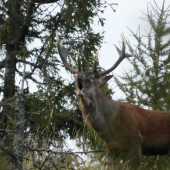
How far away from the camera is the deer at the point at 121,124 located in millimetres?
5523

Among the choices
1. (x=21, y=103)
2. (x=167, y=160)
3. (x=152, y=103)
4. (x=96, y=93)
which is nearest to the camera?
(x=21, y=103)

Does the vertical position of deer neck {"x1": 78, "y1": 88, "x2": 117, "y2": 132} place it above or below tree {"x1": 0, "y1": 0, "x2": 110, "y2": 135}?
below

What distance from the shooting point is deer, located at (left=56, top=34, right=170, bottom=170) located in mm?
5523

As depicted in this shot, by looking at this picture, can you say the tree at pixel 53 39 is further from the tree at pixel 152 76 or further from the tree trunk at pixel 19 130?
the tree trunk at pixel 19 130

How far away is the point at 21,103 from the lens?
116 inches

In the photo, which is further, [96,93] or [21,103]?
[96,93]

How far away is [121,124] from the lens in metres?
5.65

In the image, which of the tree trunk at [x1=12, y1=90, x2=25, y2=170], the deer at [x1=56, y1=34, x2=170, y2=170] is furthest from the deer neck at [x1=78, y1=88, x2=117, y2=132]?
the tree trunk at [x1=12, y1=90, x2=25, y2=170]

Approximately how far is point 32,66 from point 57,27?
1.66 metres

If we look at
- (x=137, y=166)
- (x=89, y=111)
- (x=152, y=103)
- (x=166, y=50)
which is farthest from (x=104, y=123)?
(x=166, y=50)

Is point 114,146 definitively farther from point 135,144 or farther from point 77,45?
point 77,45

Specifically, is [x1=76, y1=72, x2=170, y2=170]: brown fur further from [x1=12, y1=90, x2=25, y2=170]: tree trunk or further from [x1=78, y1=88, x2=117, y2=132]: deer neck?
[x1=12, y1=90, x2=25, y2=170]: tree trunk

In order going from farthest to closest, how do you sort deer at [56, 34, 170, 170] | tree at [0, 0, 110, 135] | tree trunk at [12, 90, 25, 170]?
tree at [0, 0, 110, 135] → deer at [56, 34, 170, 170] → tree trunk at [12, 90, 25, 170]

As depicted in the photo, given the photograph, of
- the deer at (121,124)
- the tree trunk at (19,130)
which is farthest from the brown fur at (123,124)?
the tree trunk at (19,130)
